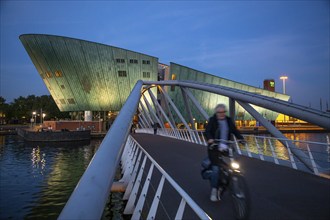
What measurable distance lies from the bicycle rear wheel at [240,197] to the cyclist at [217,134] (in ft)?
1.95

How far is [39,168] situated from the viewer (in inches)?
978

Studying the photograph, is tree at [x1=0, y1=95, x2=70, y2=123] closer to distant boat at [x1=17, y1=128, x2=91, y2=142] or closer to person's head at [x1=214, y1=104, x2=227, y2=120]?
distant boat at [x1=17, y1=128, x2=91, y2=142]

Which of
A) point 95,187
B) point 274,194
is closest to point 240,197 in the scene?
point 274,194

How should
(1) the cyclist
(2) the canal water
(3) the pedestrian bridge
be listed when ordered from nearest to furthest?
1. (3) the pedestrian bridge
2. (1) the cyclist
3. (2) the canal water

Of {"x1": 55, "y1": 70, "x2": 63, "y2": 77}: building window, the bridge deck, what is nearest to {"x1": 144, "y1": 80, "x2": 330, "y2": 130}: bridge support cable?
the bridge deck

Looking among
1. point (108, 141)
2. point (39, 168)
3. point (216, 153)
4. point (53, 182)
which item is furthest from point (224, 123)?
point (39, 168)

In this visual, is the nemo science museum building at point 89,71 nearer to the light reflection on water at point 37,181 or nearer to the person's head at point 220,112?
the light reflection on water at point 37,181

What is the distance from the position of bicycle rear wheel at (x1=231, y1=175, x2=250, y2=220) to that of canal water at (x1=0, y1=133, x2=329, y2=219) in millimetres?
10547

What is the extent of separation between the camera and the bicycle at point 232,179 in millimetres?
4642

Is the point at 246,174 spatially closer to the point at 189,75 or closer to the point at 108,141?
the point at 108,141

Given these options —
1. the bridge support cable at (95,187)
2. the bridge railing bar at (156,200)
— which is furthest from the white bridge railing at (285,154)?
the bridge support cable at (95,187)

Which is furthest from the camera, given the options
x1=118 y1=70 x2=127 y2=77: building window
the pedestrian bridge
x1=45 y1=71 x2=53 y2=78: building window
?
x1=45 y1=71 x2=53 y2=78: building window

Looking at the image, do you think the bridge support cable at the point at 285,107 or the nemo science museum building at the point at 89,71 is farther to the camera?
the nemo science museum building at the point at 89,71

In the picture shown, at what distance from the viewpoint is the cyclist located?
18.0 ft
